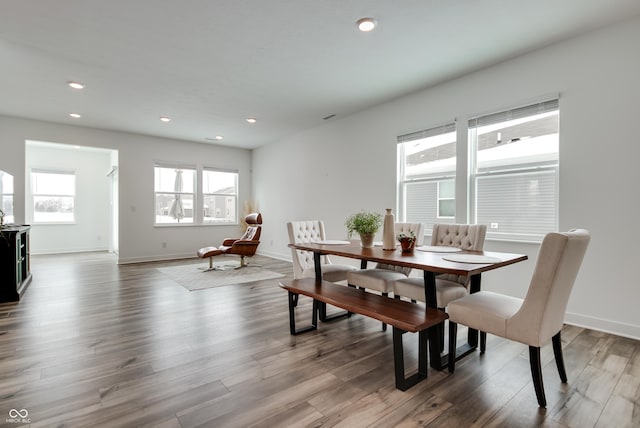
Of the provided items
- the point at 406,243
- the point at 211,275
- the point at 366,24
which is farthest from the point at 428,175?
the point at 211,275

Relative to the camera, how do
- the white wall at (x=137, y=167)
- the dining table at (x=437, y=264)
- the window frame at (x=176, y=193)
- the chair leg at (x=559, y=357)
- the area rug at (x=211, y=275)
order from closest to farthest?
the dining table at (x=437, y=264)
the chair leg at (x=559, y=357)
the area rug at (x=211, y=275)
the white wall at (x=137, y=167)
the window frame at (x=176, y=193)

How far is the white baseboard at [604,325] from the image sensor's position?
9.03ft

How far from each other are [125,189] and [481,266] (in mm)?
7097

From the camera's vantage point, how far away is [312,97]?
15.2ft

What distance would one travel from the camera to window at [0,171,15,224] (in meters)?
5.01

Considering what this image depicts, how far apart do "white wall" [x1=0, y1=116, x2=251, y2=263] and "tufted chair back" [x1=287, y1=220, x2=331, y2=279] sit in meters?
4.79

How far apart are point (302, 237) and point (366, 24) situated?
2216 millimetres

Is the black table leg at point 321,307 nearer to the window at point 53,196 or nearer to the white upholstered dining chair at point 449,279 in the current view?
the white upholstered dining chair at point 449,279

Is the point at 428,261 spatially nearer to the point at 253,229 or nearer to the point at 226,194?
the point at 253,229

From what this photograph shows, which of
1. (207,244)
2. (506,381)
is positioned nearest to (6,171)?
(207,244)

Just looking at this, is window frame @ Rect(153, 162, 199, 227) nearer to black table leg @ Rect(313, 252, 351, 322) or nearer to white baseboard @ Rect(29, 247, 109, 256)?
white baseboard @ Rect(29, 247, 109, 256)

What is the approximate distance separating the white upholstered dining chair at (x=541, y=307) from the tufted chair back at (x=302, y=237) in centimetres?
198

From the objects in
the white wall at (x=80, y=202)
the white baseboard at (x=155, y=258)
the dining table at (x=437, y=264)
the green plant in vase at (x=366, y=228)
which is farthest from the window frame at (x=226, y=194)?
the green plant in vase at (x=366, y=228)
